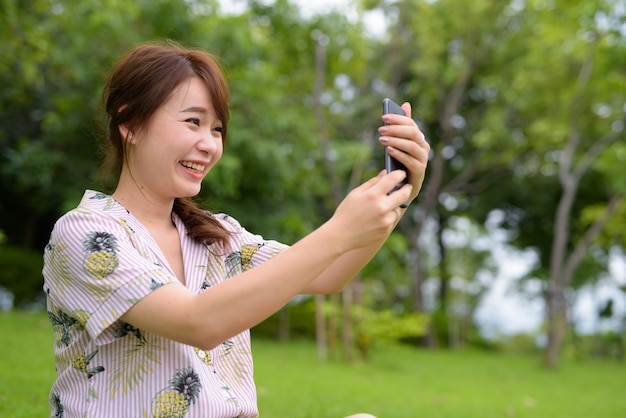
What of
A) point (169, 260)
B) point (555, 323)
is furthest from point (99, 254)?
point (555, 323)

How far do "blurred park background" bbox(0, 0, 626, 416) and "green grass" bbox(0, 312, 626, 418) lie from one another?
881 mm

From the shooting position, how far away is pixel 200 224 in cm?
180

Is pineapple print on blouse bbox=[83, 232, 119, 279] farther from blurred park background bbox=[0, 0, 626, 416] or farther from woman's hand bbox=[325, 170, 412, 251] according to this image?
blurred park background bbox=[0, 0, 626, 416]

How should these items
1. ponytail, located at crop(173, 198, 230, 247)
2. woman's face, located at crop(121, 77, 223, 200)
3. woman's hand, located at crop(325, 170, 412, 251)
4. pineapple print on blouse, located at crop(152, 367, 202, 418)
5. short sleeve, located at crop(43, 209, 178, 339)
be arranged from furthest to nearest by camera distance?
1. ponytail, located at crop(173, 198, 230, 247)
2. woman's face, located at crop(121, 77, 223, 200)
3. pineapple print on blouse, located at crop(152, 367, 202, 418)
4. short sleeve, located at crop(43, 209, 178, 339)
5. woman's hand, located at crop(325, 170, 412, 251)

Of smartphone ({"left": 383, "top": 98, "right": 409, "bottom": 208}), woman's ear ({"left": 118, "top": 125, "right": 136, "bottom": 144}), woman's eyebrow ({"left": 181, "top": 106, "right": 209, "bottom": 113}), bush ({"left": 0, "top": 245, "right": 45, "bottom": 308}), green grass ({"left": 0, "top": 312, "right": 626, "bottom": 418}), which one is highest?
bush ({"left": 0, "top": 245, "right": 45, "bottom": 308})

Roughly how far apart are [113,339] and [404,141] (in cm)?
75

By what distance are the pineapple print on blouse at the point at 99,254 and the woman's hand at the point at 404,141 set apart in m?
0.61

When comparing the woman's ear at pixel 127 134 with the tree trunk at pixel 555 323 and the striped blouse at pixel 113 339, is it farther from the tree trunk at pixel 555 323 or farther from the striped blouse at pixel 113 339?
the tree trunk at pixel 555 323

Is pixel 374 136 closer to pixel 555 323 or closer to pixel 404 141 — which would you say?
pixel 555 323

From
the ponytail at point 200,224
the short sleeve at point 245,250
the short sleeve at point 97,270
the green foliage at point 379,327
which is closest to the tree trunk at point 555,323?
the green foliage at point 379,327

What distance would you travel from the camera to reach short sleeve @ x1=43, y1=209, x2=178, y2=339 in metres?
1.39

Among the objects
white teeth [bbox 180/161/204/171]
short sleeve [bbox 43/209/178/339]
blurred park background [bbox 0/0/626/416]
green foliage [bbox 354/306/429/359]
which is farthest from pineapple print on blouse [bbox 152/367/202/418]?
green foliage [bbox 354/306/429/359]

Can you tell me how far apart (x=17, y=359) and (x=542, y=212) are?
53.1 feet

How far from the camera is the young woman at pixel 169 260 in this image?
129 centimetres
